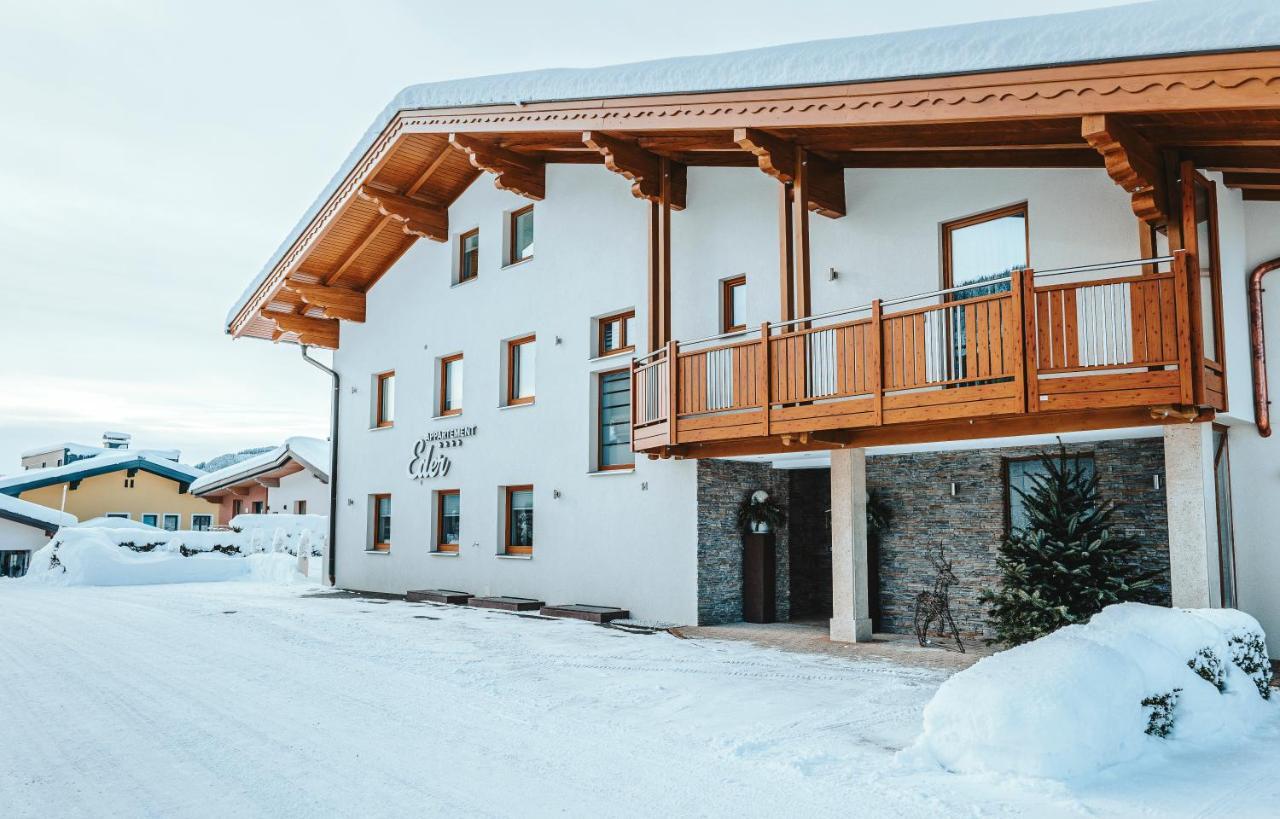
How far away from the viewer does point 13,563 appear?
1065 inches

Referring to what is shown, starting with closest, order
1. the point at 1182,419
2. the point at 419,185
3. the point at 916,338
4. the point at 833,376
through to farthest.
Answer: the point at 1182,419
the point at 916,338
the point at 833,376
the point at 419,185

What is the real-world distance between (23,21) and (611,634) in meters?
13.2

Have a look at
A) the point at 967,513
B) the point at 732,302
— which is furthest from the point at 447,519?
the point at 967,513

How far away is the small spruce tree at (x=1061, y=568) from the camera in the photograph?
8.98 m

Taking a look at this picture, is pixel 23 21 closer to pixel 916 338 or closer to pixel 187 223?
pixel 187 223

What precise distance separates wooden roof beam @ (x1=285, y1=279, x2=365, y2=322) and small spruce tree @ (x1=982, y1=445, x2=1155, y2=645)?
1466 centimetres

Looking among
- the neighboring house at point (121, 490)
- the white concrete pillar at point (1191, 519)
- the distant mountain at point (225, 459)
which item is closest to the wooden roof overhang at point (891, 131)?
the white concrete pillar at point (1191, 519)

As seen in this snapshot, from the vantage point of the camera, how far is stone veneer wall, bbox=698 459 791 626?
12586mm

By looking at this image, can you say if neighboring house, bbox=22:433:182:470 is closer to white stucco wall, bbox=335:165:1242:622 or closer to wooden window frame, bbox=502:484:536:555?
white stucco wall, bbox=335:165:1242:622

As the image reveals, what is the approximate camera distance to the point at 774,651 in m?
10.4

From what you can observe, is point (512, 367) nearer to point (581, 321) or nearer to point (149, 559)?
point (581, 321)

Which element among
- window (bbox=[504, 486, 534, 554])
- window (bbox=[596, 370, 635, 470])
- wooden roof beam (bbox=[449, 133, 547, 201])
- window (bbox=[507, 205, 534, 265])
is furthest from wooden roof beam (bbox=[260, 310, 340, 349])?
window (bbox=[596, 370, 635, 470])

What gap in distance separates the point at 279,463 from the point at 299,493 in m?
1.46

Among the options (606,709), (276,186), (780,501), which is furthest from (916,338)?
(276,186)
